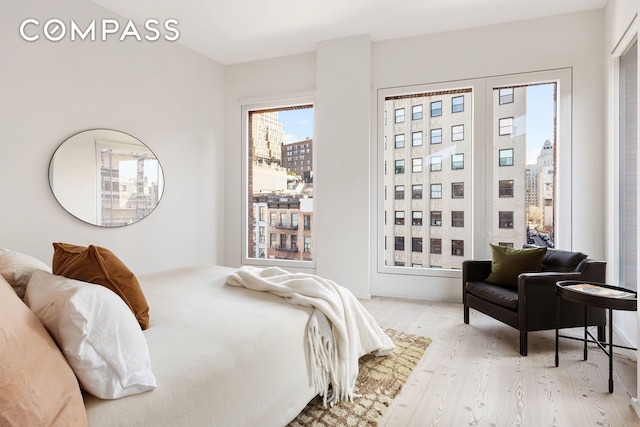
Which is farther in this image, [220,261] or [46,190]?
[220,261]

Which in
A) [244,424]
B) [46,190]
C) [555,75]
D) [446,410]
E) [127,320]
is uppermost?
[555,75]

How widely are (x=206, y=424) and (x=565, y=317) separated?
2.52 metres

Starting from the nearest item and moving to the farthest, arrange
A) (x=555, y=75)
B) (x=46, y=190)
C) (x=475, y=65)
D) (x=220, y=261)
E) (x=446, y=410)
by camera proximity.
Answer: (x=446, y=410) → (x=46, y=190) → (x=555, y=75) → (x=475, y=65) → (x=220, y=261)

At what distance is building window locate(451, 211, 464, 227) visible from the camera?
4051 millimetres

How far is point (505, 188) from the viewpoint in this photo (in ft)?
12.8

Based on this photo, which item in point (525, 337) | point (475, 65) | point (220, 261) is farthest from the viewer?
point (220, 261)

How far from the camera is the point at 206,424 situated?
1299 mm

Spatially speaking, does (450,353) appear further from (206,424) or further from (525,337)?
(206,424)

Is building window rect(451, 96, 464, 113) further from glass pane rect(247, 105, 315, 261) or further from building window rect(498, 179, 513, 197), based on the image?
glass pane rect(247, 105, 315, 261)

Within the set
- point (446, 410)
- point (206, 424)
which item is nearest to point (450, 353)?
point (446, 410)

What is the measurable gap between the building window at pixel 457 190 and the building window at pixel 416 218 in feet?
1.33

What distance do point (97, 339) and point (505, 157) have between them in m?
3.88

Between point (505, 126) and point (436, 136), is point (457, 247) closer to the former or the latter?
point (436, 136)

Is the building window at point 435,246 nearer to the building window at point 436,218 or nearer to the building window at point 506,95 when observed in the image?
the building window at point 436,218
